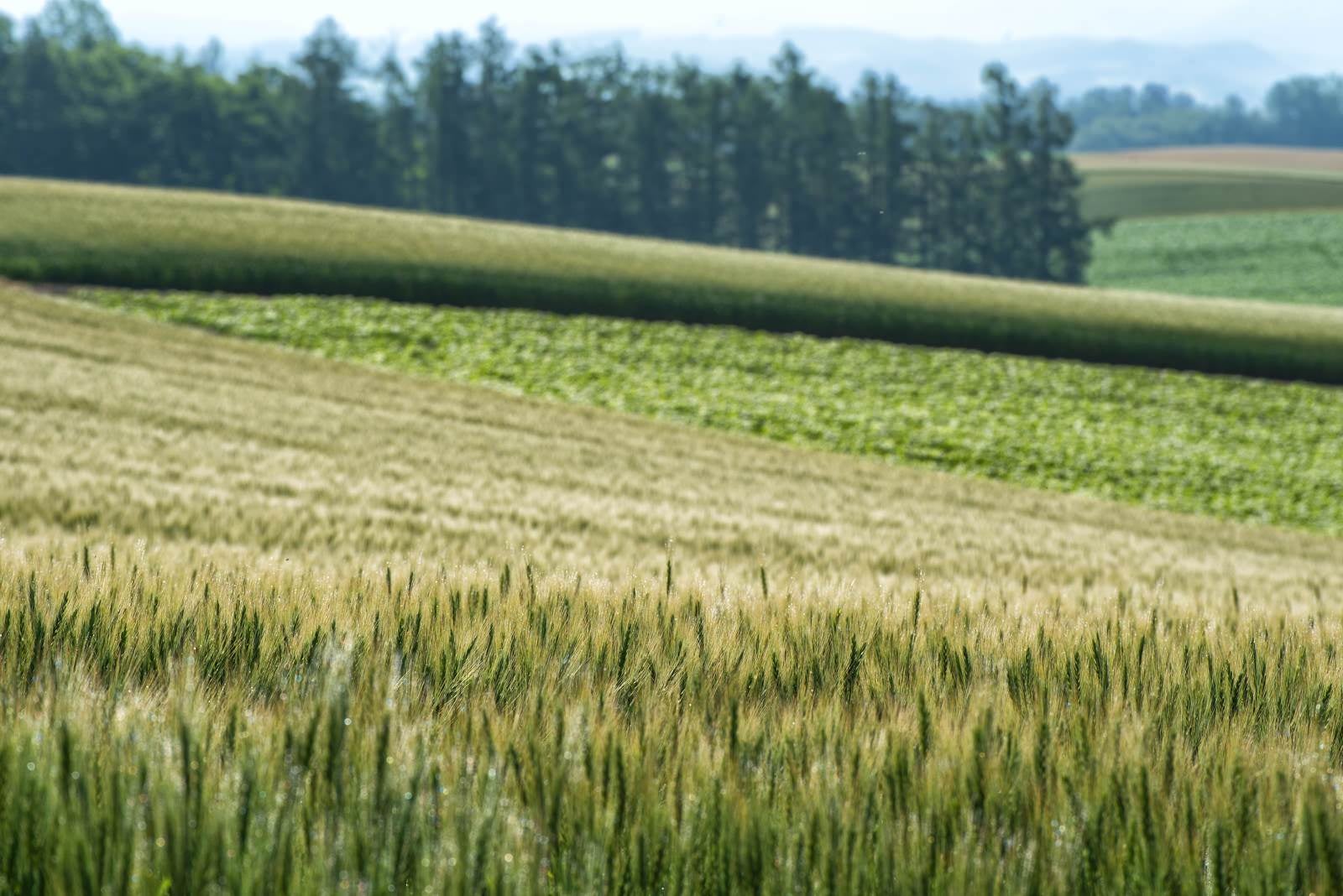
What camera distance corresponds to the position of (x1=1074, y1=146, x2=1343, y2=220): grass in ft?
366

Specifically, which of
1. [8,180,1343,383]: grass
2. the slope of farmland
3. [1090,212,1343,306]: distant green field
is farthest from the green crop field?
[1090,212,1343,306]: distant green field

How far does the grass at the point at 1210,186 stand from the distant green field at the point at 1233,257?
497 cm

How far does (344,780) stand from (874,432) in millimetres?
25546

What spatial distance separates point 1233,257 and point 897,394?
73065 millimetres

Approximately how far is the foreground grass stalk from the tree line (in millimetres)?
91137

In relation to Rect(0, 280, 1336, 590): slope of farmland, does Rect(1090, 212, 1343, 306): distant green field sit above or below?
above

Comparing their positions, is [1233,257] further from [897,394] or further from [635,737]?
[635,737]

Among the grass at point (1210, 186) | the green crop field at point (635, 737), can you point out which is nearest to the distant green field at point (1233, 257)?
the grass at point (1210, 186)

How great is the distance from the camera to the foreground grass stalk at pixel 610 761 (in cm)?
163

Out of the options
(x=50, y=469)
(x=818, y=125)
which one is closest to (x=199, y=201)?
(x=50, y=469)

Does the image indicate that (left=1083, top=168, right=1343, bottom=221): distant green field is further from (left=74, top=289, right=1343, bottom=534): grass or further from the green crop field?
the green crop field

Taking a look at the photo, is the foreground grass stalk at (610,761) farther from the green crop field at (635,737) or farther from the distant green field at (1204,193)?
the distant green field at (1204,193)

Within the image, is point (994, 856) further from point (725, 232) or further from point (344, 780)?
point (725, 232)

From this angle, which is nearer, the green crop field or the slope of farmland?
the green crop field
